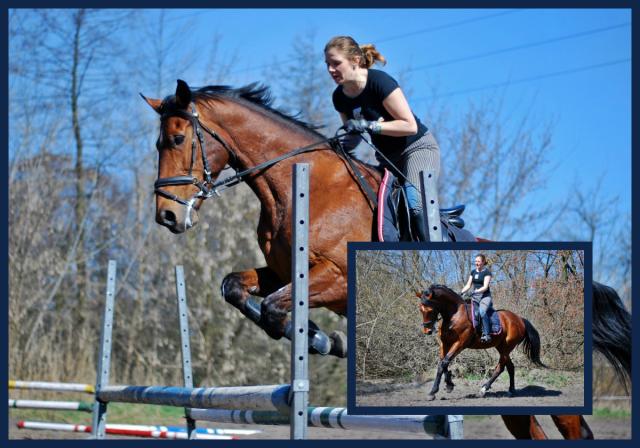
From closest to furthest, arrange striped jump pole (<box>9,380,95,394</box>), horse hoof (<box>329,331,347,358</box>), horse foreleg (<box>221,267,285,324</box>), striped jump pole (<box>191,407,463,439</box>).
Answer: striped jump pole (<box>191,407,463,439</box>) < horse hoof (<box>329,331,347,358</box>) < horse foreleg (<box>221,267,285,324</box>) < striped jump pole (<box>9,380,95,394</box>)

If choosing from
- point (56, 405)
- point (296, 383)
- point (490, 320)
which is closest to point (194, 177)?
point (296, 383)

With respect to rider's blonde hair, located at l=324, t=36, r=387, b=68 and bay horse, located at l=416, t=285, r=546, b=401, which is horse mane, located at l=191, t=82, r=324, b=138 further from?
bay horse, located at l=416, t=285, r=546, b=401

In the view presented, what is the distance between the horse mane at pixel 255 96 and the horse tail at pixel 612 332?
1.69 meters

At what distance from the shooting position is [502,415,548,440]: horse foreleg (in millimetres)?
4453

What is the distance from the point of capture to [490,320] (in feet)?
10.5

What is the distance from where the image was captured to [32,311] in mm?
15203

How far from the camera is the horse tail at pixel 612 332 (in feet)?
15.6

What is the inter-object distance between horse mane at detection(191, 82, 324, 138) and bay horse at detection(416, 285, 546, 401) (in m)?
1.83

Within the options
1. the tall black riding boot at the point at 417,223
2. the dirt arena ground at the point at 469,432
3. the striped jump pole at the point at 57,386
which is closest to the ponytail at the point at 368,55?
the tall black riding boot at the point at 417,223

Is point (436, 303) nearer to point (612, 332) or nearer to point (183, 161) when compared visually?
point (183, 161)

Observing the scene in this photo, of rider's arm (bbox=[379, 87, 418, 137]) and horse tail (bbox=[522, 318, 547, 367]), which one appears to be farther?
rider's arm (bbox=[379, 87, 418, 137])

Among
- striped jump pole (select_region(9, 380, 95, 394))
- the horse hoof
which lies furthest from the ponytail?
striped jump pole (select_region(9, 380, 95, 394))

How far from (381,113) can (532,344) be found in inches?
64.5

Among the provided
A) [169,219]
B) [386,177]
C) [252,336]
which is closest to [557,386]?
[386,177]
